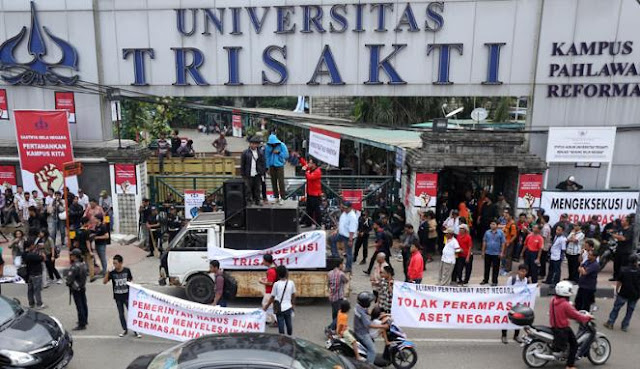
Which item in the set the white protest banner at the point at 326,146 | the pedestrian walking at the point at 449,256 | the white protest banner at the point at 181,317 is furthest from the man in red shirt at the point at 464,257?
the white protest banner at the point at 181,317

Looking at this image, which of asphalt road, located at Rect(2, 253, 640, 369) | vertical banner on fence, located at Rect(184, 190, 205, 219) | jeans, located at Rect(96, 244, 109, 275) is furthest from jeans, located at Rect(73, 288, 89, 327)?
vertical banner on fence, located at Rect(184, 190, 205, 219)

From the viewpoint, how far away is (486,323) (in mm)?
9430

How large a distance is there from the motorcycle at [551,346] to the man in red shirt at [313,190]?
6.40 m

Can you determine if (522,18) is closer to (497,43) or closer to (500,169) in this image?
(497,43)

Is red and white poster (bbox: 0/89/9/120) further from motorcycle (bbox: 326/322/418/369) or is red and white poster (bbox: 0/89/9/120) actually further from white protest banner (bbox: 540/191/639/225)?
white protest banner (bbox: 540/191/639/225)

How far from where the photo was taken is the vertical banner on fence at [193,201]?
16.1 meters

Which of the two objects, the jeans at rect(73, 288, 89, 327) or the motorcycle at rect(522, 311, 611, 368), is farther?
the jeans at rect(73, 288, 89, 327)

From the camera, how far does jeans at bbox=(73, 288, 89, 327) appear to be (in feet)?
31.7

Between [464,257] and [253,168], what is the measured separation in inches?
202

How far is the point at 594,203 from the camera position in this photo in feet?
47.8

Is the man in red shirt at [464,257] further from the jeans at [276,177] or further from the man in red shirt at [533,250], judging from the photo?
the jeans at [276,177]

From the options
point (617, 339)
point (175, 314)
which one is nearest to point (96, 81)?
point (175, 314)

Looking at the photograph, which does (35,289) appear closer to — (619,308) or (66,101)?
(66,101)

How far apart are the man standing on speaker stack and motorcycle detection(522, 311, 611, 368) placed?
6.18 meters
